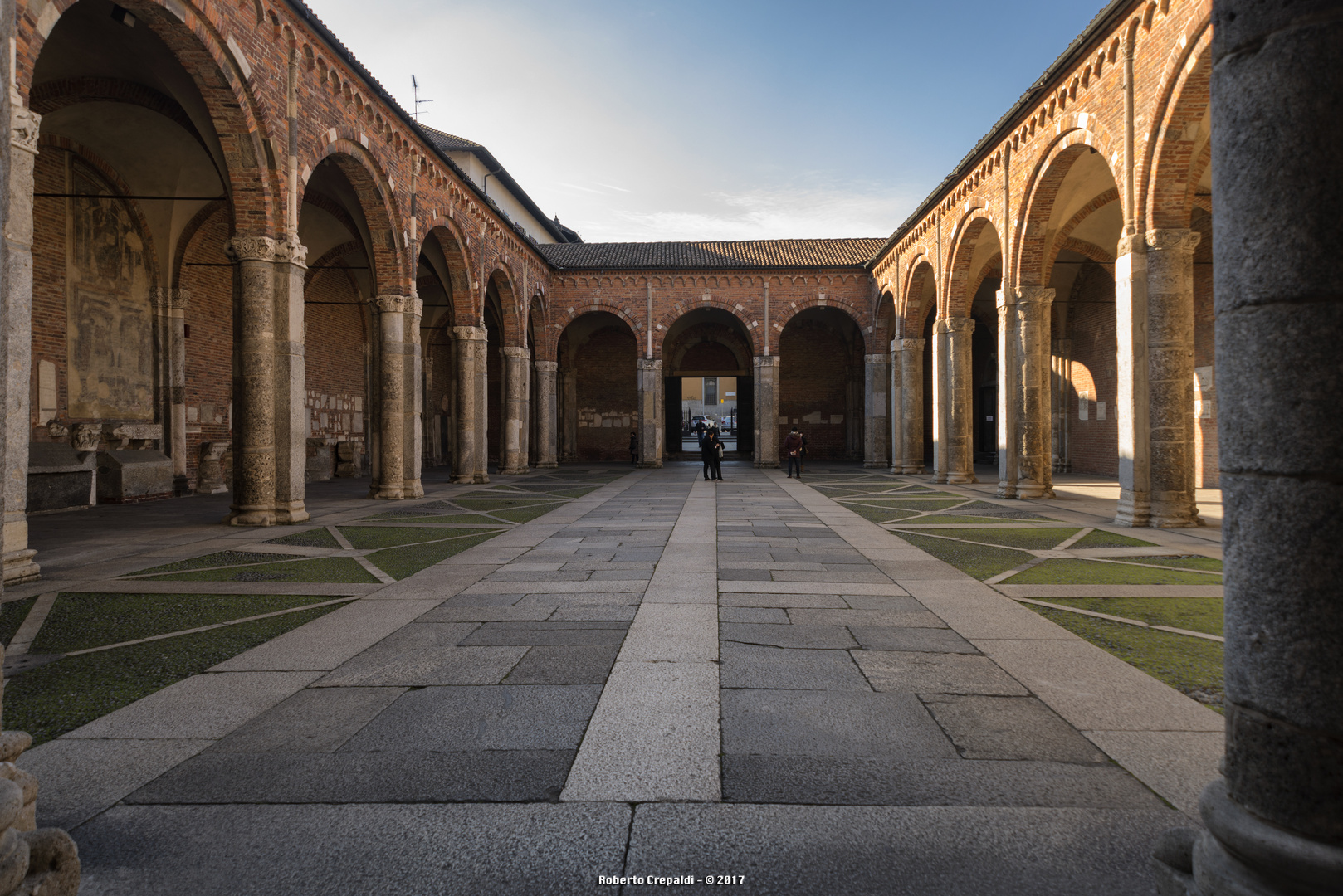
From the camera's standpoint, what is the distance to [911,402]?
19.2 m

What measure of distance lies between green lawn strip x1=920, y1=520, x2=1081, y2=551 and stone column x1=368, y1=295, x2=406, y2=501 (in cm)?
951

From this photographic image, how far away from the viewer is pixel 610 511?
10.8m

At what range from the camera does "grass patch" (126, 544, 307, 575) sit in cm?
629

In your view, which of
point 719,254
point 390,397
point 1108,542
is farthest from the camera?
point 719,254

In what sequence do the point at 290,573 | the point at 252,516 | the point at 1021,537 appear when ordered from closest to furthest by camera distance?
1. the point at 290,573
2. the point at 1021,537
3. the point at 252,516

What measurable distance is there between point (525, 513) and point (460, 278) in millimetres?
8463

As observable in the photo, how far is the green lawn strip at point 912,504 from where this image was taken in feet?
37.0

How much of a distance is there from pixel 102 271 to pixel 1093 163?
1752cm

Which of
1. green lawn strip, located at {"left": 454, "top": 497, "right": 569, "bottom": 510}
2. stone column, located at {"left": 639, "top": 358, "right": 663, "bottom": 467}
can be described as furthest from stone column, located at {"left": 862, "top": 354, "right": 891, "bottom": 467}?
green lawn strip, located at {"left": 454, "top": 497, "right": 569, "bottom": 510}

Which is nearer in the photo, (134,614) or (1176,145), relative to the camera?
(134,614)

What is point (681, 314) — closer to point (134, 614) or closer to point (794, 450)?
point (794, 450)

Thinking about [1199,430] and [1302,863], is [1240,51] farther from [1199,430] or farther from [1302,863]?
[1199,430]

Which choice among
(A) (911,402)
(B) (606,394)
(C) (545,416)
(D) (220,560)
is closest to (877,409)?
(A) (911,402)

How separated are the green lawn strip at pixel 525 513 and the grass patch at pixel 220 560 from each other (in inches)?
129
